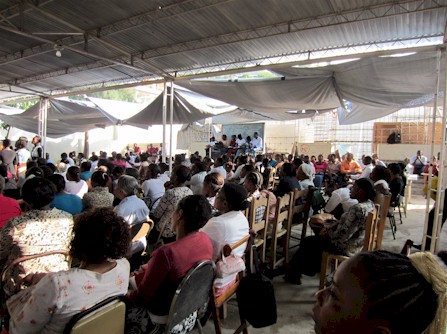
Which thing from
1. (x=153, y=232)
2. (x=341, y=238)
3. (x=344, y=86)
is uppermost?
(x=344, y=86)

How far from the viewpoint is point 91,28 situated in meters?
6.19

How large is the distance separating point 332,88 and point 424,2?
1.77 m

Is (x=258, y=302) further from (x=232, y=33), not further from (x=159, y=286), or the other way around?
(x=232, y=33)

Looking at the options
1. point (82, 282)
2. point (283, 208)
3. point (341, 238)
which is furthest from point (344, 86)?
point (82, 282)

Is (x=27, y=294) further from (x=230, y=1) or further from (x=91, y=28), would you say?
(x=91, y=28)

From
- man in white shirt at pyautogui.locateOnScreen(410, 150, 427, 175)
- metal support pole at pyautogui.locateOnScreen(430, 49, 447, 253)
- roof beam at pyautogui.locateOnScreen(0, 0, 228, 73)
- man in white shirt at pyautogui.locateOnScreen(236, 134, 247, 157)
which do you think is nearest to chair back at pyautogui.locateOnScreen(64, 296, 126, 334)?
metal support pole at pyautogui.locateOnScreen(430, 49, 447, 253)

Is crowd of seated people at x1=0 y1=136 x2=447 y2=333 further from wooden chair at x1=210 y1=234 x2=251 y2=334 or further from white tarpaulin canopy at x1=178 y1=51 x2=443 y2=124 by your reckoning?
white tarpaulin canopy at x1=178 y1=51 x2=443 y2=124

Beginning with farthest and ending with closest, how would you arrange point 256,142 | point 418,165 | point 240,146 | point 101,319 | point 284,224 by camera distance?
point 418,165
point 256,142
point 240,146
point 284,224
point 101,319

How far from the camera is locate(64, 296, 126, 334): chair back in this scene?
3.77ft

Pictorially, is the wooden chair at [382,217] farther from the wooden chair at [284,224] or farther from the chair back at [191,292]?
the chair back at [191,292]

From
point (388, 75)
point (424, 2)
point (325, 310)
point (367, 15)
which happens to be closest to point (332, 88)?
point (388, 75)

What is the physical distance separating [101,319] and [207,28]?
211 inches

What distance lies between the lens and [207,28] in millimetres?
5633

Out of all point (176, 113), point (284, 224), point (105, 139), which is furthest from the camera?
point (105, 139)
